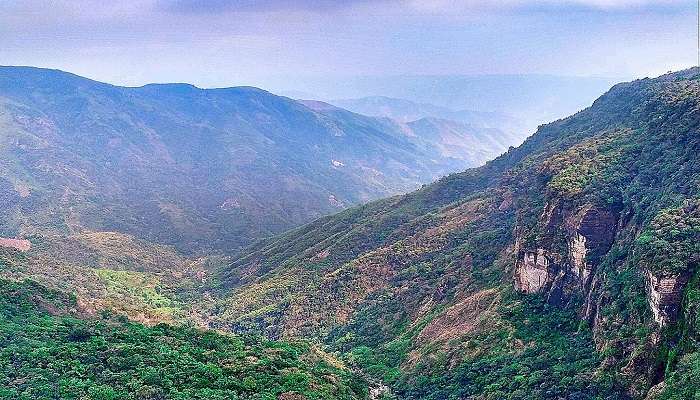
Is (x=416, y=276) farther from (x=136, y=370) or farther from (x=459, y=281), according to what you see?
(x=136, y=370)

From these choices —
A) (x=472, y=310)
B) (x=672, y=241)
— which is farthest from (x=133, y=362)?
(x=672, y=241)

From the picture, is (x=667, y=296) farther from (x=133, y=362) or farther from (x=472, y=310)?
(x=133, y=362)

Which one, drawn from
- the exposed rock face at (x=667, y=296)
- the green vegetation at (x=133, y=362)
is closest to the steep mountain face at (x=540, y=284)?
the exposed rock face at (x=667, y=296)

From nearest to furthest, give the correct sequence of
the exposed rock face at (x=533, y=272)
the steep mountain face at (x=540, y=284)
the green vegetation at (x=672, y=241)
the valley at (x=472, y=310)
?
the green vegetation at (x=672, y=241) < the steep mountain face at (x=540, y=284) < the valley at (x=472, y=310) < the exposed rock face at (x=533, y=272)

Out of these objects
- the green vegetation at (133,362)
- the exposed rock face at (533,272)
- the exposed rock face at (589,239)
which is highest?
the exposed rock face at (589,239)

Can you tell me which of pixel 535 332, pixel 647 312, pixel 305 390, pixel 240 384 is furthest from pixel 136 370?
pixel 647 312

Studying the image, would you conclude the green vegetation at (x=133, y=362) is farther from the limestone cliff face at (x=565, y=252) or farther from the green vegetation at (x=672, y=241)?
the green vegetation at (x=672, y=241)
